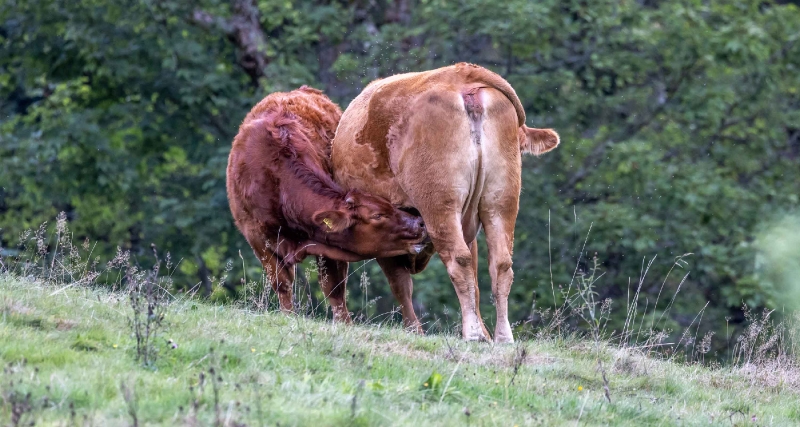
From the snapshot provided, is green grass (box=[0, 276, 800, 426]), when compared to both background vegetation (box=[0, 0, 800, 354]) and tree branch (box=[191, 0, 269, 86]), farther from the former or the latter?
tree branch (box=[191, 0, 269, 86])

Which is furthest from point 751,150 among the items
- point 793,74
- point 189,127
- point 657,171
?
point 189,127

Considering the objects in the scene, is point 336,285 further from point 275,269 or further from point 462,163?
point 462,163

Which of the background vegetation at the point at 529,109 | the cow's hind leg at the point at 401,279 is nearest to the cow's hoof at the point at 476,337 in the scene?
the cow's hind leg at the point at 401,279

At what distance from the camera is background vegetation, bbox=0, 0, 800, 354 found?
47.2 feet

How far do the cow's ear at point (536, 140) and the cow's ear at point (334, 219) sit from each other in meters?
1.47

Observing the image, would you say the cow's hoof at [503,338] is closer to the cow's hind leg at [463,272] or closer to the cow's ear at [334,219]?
the cow's hind leg at [463,272]

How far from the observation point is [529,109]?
1499 cm

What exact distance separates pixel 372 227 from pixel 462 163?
96 cm

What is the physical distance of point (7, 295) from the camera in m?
5.51

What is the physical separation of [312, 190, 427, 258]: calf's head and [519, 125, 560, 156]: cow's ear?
1.19 m

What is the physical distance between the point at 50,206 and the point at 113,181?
2.67 meters

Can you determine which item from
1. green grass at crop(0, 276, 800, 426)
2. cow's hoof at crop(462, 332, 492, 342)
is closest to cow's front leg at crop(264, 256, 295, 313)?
green grass at crop(0, 276, 800, 426)

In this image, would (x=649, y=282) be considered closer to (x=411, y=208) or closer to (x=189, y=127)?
(x=189, y=127)

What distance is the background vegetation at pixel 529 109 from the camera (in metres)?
14.4
